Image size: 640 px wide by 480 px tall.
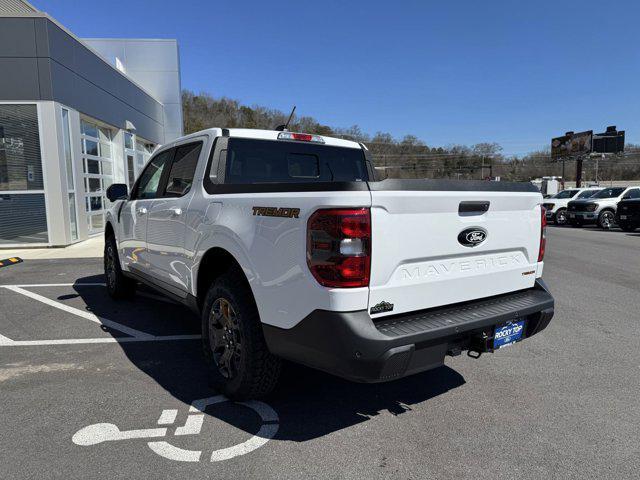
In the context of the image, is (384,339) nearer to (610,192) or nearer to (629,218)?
(629,218)

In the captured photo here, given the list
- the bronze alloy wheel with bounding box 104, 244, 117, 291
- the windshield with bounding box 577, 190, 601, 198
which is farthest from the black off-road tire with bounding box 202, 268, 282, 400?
the windshield with bounding box 577, 190, 601, 198

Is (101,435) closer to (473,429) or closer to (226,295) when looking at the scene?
(226,295)

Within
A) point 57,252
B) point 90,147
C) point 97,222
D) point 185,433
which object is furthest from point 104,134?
point 185,433

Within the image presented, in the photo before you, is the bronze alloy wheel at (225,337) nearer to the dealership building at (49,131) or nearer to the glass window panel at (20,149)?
the dealership building at (49,131)

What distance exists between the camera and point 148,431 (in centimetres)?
279

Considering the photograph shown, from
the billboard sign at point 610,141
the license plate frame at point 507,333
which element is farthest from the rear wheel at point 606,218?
the billboard sign at point 610,141

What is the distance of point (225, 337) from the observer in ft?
10.3

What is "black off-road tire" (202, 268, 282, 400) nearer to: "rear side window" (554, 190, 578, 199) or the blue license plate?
the blue license plate

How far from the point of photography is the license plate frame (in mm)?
2770

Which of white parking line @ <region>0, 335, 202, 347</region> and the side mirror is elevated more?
the side mirror

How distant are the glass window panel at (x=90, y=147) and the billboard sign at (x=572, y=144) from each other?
42.1m

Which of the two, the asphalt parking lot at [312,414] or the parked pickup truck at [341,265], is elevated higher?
the parked pickup truck at [341,265]

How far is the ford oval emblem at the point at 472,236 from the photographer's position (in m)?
2.69

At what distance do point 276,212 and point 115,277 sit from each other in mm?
4142
